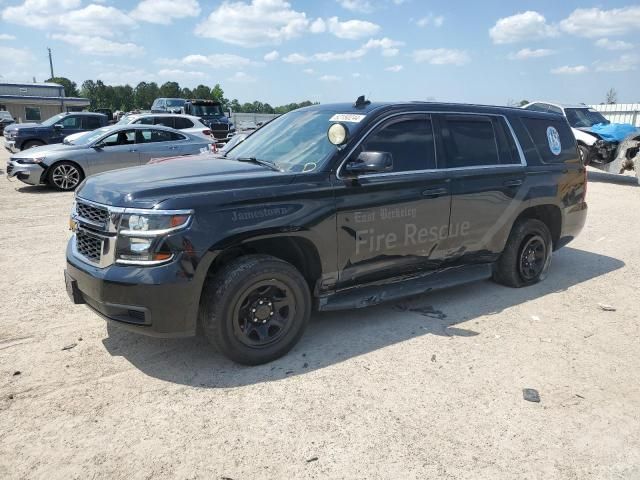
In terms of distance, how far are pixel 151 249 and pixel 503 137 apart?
3.73 meters

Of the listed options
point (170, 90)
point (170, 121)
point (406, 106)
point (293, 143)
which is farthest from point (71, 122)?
point (170, 90)

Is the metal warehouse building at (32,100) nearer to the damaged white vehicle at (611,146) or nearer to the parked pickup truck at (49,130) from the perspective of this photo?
the parked pickup truck at (49,130)

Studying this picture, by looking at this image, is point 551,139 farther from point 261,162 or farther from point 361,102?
point 261,162

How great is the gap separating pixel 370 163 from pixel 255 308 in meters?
1.38

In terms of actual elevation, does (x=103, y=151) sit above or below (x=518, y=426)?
above

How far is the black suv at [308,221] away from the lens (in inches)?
130

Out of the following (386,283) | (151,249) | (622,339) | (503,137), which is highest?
(503,137)

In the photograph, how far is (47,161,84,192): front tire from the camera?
11.3 m

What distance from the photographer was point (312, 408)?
10.6ft

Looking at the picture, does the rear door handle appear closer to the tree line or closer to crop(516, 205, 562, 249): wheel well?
crop(516, 205, 562, 249): wheel well

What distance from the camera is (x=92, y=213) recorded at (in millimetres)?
3578

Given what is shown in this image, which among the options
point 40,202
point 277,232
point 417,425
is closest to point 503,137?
point 277,232

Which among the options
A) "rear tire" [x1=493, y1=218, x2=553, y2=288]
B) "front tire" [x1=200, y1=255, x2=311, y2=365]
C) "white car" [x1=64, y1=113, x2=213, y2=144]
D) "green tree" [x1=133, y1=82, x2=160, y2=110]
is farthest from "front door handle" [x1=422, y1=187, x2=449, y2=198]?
"green tree" [x1=133, y1=82, x2=160, y2=110]

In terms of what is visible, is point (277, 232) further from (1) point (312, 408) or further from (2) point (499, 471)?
(2) point (499, 471)
